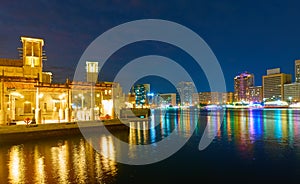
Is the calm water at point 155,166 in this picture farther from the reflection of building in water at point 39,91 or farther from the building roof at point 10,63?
the building roof at point 10,63

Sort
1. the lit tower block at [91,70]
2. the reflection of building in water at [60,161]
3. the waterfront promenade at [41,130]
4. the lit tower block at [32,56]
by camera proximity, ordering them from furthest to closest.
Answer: the lit tower block at [91,70] → the lit tower block at [32,56] → the waterfront promenade at [41,130] → the reflection of building in water at [60,161]

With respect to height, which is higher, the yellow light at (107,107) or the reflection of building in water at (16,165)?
the yellow light at (107,107)

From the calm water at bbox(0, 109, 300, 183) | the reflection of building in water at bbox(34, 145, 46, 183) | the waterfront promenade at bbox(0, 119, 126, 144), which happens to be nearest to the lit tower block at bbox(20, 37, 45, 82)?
the waterfront promenade at bbox(0, 119, 126, 144)

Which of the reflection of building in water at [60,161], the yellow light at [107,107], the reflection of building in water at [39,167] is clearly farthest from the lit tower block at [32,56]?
the reflection of building in water at [39,167]

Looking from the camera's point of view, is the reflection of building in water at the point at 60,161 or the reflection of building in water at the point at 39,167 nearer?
the reflection of building in water at the point at 39,167

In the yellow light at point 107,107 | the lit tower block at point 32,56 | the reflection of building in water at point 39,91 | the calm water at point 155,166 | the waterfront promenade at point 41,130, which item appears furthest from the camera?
the lit tower block at point 32,56

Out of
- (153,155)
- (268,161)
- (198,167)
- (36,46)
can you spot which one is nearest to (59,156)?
(153,155)

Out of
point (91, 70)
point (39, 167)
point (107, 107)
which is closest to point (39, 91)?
point (107, 107)

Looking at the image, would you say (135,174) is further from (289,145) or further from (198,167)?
(289,145)

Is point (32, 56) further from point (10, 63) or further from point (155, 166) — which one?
point (155, 166)

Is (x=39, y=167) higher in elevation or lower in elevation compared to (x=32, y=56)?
lower

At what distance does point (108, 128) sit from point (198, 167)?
19.2 meters

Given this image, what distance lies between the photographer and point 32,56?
39.7 m

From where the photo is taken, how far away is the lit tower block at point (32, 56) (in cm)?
3925
